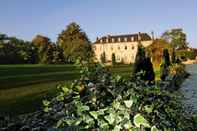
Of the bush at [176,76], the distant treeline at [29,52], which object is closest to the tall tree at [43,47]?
the distant treeline at [29,52]

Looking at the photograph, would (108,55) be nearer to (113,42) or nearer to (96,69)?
(113,42)

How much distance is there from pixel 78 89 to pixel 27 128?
25.2 inches

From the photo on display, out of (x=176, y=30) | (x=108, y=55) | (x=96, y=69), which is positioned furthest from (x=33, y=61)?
(x=96, y=69)

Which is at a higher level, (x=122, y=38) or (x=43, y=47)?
(x=122, y=38)

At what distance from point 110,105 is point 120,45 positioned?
4525 inches

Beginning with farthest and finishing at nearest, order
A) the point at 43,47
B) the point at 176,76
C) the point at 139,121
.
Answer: the point at 43,47 < the point at 176,76 < the point at 139,121

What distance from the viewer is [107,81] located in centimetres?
411

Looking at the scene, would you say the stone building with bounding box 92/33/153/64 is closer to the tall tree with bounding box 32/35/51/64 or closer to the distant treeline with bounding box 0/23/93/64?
the tall tree with bounding box 32/35/51/64

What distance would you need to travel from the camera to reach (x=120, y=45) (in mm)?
117938

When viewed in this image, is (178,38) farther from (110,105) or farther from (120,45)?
(110,105)

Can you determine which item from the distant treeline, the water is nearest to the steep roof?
the distant treeline

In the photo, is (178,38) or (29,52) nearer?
(29,52)

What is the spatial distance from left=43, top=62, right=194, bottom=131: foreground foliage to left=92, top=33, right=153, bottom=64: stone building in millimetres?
108884

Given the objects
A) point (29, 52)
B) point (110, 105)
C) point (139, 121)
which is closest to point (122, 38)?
point (29, 52)
